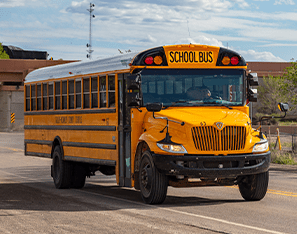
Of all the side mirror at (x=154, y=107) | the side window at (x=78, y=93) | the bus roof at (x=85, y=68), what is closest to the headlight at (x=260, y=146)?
the side mirror at (x=154, y=107)

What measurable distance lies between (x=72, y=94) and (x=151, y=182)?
4.25 meters

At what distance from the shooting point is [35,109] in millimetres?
15828

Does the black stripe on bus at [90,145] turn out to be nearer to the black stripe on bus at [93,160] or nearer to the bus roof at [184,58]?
the black stripe on bus at [93,160]

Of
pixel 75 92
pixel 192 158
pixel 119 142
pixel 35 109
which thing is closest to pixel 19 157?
pixel 35 109

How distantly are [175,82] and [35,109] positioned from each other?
611 cm

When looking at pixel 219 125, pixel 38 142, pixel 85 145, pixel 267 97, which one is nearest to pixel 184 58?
pixel 219 125

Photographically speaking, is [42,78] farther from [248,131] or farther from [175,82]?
[248,131]

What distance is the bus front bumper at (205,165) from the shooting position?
983cm

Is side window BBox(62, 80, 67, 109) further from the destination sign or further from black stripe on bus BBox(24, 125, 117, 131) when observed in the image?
the destination sign

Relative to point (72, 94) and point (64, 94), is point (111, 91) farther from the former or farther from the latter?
point (64, 94)

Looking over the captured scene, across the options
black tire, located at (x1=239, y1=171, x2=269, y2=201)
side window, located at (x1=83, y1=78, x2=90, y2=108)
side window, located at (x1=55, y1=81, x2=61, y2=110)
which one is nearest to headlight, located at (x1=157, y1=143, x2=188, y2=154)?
black tire, located at (x1=239, y1=171, x2=269, y2=201)

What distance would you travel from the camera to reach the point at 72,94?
13.7m

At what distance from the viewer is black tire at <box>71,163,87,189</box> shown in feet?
46.2

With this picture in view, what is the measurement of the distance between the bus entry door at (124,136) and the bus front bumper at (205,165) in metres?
1.31
